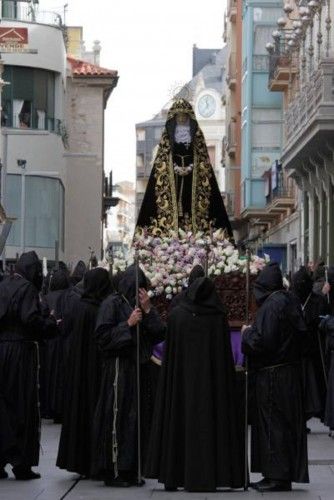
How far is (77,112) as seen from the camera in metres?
73.8

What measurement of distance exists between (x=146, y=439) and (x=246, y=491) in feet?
3.50

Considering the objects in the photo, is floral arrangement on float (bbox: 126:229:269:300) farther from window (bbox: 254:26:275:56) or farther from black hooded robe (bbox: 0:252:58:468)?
window (bbox: 254:26:275:56)

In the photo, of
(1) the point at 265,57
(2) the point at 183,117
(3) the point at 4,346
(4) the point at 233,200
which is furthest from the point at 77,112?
(3) the point at 4,346

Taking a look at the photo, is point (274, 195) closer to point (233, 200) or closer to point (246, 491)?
point (233, 200)

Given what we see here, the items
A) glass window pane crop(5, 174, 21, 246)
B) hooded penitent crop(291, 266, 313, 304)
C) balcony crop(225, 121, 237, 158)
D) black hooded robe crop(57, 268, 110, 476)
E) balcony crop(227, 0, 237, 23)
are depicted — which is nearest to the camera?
black hooded robe crop(57, 268, 110, 476)

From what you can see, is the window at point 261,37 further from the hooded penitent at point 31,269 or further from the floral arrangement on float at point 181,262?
the hooded penitent at point 31,269

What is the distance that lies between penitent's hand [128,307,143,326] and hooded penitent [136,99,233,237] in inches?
237

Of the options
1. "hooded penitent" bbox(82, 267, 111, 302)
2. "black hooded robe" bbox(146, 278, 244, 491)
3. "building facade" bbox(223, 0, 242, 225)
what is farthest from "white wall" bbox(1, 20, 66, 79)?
"black hooded robe" bbox(146, 278, 244, 491)

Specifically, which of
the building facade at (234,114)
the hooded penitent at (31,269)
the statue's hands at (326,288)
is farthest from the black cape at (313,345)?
Result: the building facade at (234,114)

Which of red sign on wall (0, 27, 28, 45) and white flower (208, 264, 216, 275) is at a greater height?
red sign on wall (0, 27, 28, 45)

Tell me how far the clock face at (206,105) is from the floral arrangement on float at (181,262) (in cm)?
11080

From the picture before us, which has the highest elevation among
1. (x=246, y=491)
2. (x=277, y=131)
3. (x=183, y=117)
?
(x=277, y=131)

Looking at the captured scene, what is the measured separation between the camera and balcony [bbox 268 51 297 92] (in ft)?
193

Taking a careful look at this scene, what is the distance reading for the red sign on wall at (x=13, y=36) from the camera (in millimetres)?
44094
